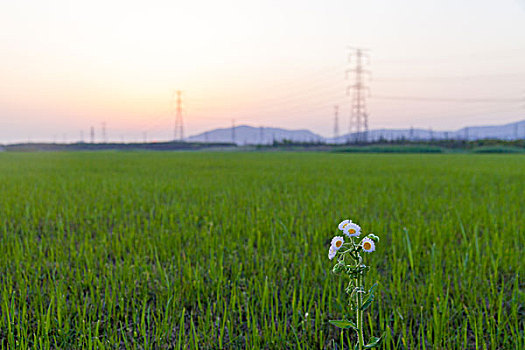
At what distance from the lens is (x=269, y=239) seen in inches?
127

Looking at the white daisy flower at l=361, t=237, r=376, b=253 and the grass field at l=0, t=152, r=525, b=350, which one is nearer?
the white daisy flower at l=361, t=237, r=376, b=253

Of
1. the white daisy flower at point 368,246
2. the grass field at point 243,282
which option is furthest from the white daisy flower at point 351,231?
the grass field at point 243,282

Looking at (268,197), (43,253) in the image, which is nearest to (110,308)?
(43,253)

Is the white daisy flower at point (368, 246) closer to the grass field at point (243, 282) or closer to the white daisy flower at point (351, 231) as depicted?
the white daisy flower at point (351, 231)

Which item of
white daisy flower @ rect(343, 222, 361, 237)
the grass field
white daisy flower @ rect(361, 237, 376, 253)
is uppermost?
white daisy flower @ rect(343, 222, 361, 237)

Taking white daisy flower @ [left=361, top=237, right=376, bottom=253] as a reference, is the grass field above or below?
below

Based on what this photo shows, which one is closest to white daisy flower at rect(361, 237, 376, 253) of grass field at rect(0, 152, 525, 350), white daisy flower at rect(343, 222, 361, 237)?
white daisy flower at rect(343, 222, 361, 237)

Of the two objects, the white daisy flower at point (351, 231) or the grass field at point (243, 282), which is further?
the grass field at point (243, 282)

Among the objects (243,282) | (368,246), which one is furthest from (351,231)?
(243,282)

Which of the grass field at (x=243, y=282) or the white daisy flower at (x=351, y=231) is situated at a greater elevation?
the white daisy flower at (x=351, y=231)

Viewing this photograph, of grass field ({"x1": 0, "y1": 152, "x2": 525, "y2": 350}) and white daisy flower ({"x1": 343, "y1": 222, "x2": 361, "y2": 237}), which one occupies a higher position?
white daisy flower ({"x1": 343, "y1": 222, "x2": 361, "y2": 237})

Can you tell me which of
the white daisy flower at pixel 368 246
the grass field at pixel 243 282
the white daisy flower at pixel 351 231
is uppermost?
the white daisy flower at pixel 351 231

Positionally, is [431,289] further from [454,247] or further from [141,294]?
[141,294]

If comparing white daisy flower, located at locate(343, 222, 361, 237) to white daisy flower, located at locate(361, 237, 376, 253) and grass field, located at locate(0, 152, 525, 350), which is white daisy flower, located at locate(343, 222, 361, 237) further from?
grass field, located at locate(0, 152, 525, 350)
